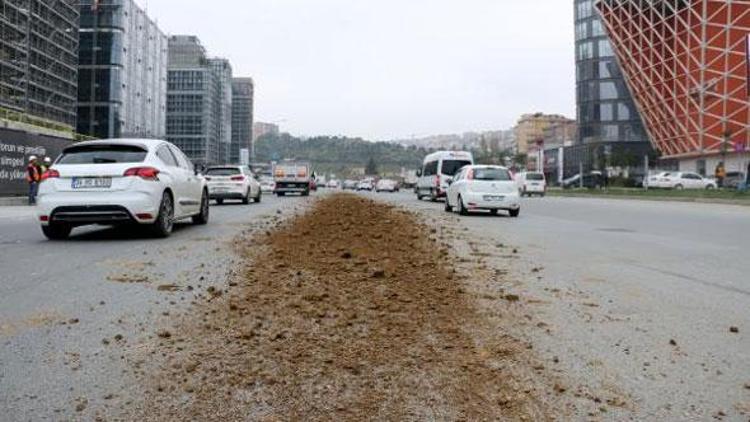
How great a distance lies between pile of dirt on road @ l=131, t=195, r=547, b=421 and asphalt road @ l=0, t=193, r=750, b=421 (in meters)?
0.32

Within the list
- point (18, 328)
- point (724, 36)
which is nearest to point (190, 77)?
point (724, 36)

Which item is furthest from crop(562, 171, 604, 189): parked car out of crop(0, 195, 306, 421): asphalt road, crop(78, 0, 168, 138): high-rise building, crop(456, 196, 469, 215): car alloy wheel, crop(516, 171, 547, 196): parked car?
crop(0, 195, 306, 421): asphalt road

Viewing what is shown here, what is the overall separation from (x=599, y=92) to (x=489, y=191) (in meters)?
84.5

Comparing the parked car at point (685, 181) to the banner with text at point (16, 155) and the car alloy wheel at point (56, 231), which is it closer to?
the banner with text at point (16, 155)

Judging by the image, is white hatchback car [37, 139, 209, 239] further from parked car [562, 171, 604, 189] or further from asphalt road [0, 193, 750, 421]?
parked car [562, 171, 604, 189]

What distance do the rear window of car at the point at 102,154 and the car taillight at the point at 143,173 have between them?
0.25m

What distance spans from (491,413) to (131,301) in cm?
358

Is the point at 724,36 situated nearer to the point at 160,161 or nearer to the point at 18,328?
the point at 160,161

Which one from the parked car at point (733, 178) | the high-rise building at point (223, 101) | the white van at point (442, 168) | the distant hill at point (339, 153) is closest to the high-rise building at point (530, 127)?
the distant hill at point (339, 153)

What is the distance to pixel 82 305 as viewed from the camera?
5.43 meters

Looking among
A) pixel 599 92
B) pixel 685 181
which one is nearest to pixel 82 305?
pixel 685 181

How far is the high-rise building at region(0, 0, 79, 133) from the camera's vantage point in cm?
4972

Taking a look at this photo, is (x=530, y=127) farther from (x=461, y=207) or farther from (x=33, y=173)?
(x=33, y=173)

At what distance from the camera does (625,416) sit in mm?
3166
